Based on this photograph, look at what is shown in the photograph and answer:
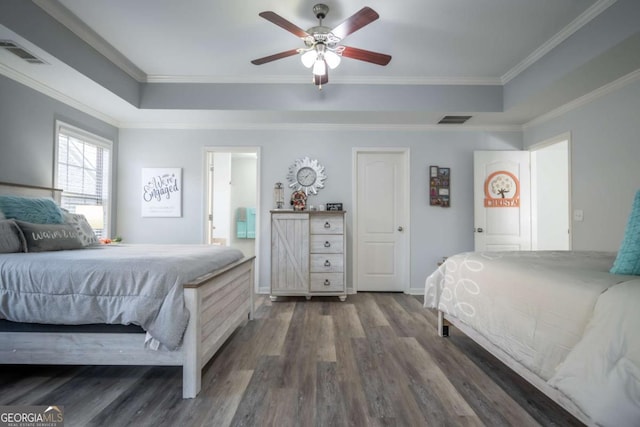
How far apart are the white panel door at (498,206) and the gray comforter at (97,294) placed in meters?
3.86

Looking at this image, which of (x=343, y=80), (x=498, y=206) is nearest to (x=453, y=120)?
(x=498, y=206)

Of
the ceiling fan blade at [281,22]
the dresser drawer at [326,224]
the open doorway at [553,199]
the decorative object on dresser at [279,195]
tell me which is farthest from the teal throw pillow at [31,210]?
the open doorway at [553,199]

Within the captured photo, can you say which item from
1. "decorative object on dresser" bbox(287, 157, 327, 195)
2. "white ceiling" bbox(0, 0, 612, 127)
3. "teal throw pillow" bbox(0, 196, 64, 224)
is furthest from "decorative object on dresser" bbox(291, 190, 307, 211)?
"teal throw pillow" bbox(0, 196, 64, 224)

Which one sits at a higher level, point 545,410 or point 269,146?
point 269,146

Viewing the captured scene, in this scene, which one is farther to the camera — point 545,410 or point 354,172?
point 354,172

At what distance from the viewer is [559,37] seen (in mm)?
2711

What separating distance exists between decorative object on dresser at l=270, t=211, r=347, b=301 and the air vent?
1850 millimetres

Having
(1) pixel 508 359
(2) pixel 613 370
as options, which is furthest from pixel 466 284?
(2) pixel 613 370

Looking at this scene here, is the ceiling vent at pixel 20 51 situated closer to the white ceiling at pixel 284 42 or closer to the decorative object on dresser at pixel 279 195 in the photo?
the white ceiling at pixel 284 42

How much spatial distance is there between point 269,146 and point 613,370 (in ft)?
13.0

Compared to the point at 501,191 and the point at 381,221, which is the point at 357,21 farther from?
the point at 501,191

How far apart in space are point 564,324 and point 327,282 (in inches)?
107

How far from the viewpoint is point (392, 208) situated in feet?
14.2

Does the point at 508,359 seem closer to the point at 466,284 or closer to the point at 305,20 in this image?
the point at 466,284
